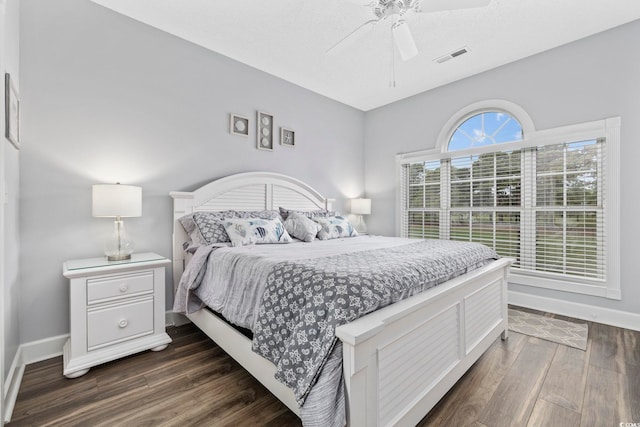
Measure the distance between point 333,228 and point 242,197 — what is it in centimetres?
109

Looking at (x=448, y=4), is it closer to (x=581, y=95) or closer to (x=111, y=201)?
(x=581, y=95)

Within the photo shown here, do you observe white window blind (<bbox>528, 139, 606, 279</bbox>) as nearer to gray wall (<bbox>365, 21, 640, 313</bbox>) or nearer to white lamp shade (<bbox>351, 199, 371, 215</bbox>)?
gray wall (<bbox>365, 21, 640, 313</bbox>)

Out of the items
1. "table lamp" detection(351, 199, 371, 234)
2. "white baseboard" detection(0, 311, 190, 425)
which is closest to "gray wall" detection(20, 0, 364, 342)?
"white baseboard" detection(0, 311, 190, 425)

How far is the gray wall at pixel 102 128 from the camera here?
2141 mm

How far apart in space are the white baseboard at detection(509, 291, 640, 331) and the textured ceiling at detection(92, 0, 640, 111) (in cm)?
271

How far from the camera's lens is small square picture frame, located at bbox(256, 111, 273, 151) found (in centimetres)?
344

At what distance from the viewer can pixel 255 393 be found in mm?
1710

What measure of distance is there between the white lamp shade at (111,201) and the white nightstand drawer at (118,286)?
463mm

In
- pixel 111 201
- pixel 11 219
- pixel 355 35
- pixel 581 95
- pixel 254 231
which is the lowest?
pixel 254 231

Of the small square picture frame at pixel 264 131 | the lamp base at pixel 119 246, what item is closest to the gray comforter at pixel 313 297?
the lamp base at pixel 119 246

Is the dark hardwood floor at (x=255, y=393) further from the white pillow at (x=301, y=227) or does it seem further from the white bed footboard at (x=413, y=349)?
the white pillow at (x=301, y=227)

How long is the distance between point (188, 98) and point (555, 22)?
3562 millimetres

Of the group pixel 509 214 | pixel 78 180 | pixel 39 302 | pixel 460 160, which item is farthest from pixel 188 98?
pixel 509 214

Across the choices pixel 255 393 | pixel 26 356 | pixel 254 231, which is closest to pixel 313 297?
pixel 255 393
